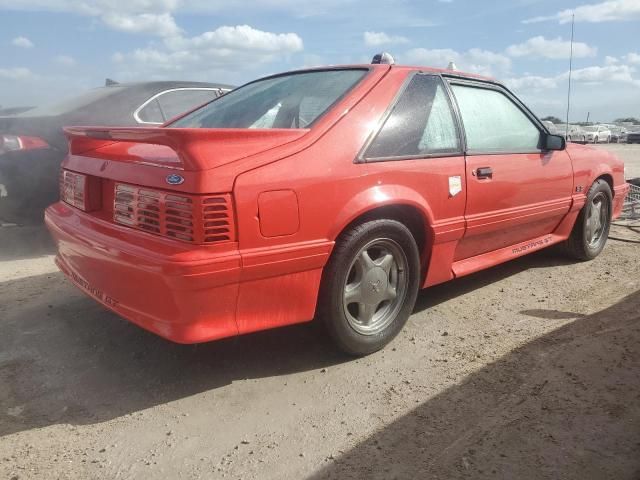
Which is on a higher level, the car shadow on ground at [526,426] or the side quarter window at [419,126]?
the side quarter window at [419,126]

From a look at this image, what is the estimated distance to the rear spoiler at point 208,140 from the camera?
2.23m

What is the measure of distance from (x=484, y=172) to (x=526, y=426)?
1.63 m

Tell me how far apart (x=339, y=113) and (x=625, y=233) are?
445cm

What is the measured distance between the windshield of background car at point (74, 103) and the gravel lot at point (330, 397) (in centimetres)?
220

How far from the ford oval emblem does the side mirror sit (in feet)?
9.24

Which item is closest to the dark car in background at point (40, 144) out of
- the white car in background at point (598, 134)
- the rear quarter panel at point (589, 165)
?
the rear quarter panel at point (589, 165)

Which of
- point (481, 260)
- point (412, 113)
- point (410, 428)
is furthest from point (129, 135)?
point (481, 260)

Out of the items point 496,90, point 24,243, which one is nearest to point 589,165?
point 496,90

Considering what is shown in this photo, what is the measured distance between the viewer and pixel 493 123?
3684 mm

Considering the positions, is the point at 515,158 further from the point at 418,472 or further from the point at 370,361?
the point at 418,472

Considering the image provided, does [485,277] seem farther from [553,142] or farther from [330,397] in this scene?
[330,397]

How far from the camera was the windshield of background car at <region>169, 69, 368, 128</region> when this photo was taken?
2.97m

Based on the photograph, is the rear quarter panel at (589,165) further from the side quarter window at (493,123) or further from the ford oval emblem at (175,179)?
the ford oval emblem at (175,179)

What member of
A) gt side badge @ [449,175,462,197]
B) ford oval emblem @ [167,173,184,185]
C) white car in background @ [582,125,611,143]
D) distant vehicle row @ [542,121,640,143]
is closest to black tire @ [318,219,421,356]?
gt side badge @ [449,175,462,197]
